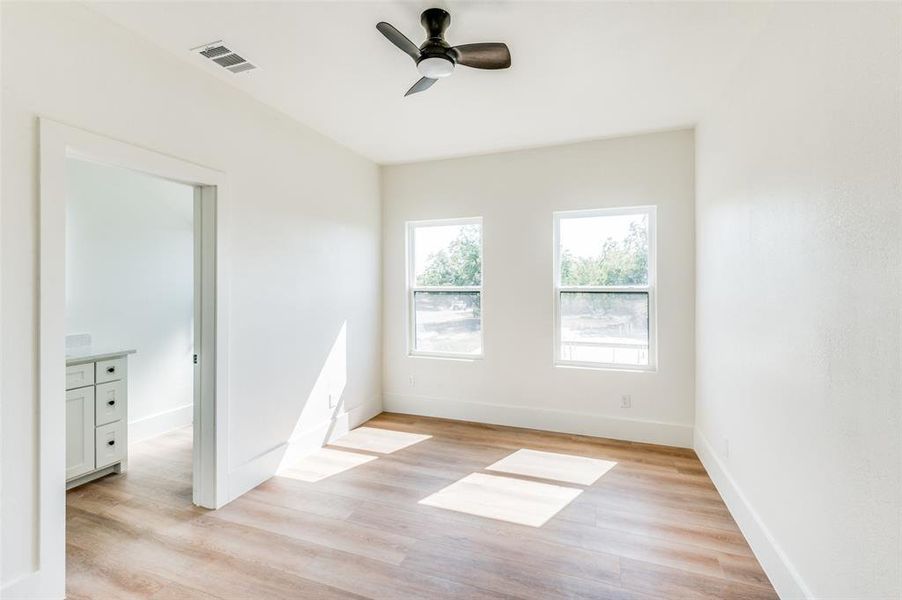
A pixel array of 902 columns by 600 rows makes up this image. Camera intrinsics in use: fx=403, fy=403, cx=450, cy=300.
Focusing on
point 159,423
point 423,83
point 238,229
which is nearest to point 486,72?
point 423,83

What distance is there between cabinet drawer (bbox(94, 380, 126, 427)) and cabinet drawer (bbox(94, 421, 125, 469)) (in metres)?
0.05

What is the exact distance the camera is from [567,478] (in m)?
3.06

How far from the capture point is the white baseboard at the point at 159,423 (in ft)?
12.5

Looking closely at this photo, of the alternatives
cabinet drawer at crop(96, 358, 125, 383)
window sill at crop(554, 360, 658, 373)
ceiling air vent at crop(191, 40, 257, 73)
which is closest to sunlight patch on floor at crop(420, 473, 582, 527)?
window sill at crop(554, 360, 658, 373)

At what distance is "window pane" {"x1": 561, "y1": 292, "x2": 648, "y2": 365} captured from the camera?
385 cm

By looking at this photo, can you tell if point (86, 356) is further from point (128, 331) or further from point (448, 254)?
point (448, 254)

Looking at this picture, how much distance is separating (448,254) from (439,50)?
8.63ft

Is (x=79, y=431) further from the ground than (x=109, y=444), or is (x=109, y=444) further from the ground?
(x=79, y=431)

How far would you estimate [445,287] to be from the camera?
4.56 meters

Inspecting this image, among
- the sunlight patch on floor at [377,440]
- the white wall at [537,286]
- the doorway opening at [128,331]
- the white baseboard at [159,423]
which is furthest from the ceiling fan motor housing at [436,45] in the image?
the white baseboard at [159,423]

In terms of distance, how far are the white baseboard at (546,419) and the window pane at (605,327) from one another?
58cm

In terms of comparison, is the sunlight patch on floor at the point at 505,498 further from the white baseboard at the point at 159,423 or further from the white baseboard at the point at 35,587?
the white baseboard at the point at 159,423

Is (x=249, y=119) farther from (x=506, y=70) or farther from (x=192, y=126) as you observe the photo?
(x=506, y=70)

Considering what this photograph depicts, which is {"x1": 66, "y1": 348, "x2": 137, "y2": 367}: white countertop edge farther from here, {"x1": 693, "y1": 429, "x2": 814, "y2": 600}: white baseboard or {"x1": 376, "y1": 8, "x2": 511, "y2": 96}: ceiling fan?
{"x1": 693, "y1": 429, "x2": 814, "y2": 600}: white baseboard
